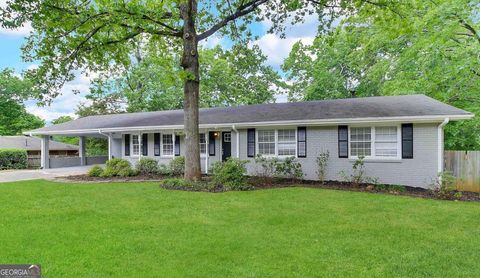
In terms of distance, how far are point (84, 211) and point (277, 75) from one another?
25.0 m

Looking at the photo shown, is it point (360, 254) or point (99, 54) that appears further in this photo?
point (99, 54)

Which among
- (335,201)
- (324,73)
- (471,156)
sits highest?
(324,73)

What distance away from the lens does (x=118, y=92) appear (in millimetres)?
31312

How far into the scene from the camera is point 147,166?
53.9 feet

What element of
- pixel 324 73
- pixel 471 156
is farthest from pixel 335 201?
pixel 324 73

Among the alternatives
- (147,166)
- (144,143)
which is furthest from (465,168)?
(144,143)

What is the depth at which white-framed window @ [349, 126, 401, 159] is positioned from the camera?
1193cm

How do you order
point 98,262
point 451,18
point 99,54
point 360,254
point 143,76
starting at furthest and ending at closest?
point 143,76 < point 451,18 < point 99,54 < point 360,254 < point 98,262

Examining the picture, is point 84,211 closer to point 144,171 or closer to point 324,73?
point 144,171

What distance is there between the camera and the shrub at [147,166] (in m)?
16.4

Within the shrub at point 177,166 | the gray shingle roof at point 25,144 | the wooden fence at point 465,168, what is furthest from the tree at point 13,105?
the wooden fence at point 465,168

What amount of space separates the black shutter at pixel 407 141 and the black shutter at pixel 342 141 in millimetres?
2031

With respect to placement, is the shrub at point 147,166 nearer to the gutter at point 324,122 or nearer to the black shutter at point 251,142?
the gutter at point 324,122

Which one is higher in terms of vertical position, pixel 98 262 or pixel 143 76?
pixel 143 76
